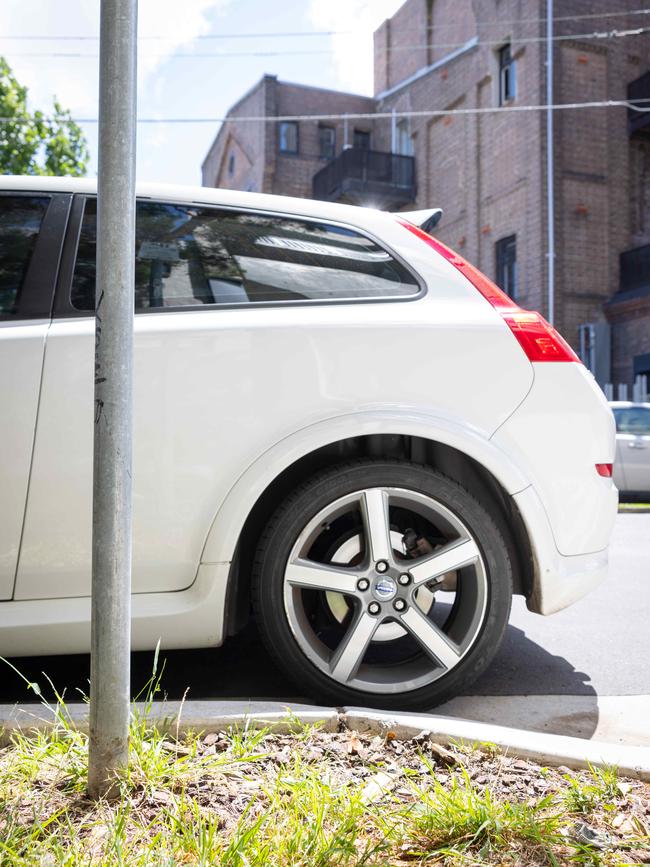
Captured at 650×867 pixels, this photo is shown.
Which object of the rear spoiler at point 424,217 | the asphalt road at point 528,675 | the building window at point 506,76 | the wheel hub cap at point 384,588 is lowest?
the asphalt road at point 528,675

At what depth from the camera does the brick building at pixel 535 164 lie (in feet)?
62.5

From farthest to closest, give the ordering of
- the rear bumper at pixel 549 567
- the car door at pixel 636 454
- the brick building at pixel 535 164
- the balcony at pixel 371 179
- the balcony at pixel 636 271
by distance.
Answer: the balcony at pixel 371 179 < the brick building at pixel 535 164 < the balcony at pixel 636 271 < the car door at pixel 636 454 < the rear bumper at pixel 549 567

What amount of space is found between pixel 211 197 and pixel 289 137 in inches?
1068

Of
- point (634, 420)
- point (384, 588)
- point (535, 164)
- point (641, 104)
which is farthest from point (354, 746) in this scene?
point (641, 104)

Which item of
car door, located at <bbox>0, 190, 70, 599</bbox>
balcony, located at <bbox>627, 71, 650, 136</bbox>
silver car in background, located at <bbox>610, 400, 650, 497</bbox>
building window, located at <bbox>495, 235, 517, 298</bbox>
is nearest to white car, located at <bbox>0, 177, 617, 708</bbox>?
car door, located at <bbox>0, 190, 70, 599</bbox>

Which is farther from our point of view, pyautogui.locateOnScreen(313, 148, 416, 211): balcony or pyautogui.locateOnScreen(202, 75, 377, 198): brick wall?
pyautogui.locateOnScreen(202, 75, 377, 198): brick wall

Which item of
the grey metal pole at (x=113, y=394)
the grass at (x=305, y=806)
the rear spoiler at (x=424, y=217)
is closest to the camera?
the grass at (x=305, y=806)

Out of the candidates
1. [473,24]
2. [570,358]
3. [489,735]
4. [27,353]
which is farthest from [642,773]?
[473,24]

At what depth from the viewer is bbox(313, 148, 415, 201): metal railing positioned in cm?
2400

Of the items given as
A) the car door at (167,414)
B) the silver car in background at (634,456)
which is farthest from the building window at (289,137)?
the car door at (167,414)

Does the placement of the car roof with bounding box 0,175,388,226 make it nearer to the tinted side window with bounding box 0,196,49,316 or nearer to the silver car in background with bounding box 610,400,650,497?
the tinted side window with bounding box 0,196,49,316

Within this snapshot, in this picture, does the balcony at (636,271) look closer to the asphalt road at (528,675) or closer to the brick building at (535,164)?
the brick building at (535,164)

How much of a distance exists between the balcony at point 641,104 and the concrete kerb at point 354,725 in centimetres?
1977

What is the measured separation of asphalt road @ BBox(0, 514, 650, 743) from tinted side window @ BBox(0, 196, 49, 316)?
1388 mm
